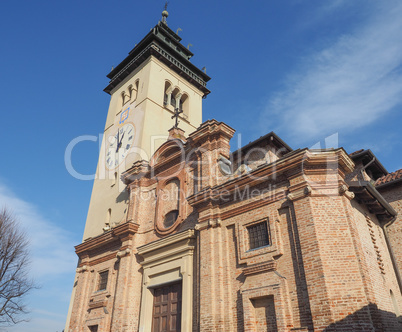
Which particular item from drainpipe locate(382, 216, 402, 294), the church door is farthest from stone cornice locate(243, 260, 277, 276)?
drainpipe locate(382, 216, 402, 294)

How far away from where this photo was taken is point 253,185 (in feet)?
43.5

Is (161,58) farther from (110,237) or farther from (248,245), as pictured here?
(248,245)

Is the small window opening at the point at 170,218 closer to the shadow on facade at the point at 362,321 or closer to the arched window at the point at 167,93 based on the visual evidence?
the shadow on facade at the point at 362,321

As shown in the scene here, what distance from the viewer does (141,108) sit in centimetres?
2392

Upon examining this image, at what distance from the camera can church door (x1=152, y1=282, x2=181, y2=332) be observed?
1383 centimetres

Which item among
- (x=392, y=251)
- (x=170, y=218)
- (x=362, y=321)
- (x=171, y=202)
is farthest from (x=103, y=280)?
(x=392, y=251)

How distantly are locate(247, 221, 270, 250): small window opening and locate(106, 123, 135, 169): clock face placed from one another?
12114mm

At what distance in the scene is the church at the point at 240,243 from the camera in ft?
34.6

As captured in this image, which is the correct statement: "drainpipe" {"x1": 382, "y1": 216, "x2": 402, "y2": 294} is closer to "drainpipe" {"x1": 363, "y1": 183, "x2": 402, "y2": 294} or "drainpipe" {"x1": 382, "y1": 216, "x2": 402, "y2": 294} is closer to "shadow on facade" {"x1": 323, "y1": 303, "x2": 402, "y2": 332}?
"drainpipe" {"x1": 363, "y1": 183, "x2": 402, "y2": 294}

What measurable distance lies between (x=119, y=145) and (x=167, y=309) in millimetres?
12701

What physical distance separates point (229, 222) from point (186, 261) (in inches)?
93.7

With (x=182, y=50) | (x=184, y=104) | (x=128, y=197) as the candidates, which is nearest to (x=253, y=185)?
(x=128, y=197)

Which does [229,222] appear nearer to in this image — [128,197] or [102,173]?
[128,197]

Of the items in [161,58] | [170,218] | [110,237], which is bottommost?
[110,237]
